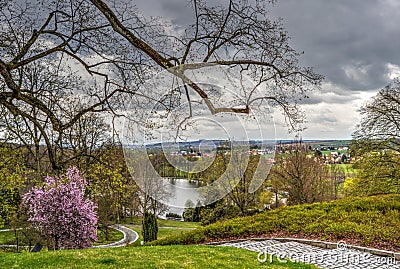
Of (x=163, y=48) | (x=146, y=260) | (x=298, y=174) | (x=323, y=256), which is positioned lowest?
(x=323, y=256)

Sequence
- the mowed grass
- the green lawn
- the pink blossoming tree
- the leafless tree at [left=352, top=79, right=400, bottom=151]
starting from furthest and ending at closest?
the green lawn
the leafless tree at [left=352, top=79, right=400, bottom=151]
the pink blossoming tree
the mowed grass

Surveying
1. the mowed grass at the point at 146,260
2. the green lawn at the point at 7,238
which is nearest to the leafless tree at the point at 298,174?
the mowed grass at the point at 146,260

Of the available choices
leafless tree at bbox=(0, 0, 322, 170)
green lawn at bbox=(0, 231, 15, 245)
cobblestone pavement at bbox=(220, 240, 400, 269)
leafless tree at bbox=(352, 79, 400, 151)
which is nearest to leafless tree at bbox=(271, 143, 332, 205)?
leafless tree at bbox=(352, 79, 400, 151)

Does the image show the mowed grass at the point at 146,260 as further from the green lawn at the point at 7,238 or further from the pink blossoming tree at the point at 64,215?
the green lawn at the point at 7,238

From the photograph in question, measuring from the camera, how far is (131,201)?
72.1 ft

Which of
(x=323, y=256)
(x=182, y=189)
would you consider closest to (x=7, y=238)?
(x=323, y=256)

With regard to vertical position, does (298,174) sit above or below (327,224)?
above

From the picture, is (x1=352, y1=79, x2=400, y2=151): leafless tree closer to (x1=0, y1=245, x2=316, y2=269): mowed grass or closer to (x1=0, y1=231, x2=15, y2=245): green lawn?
(x1=0, y1=245, x2=316, y2=269): mowed grass

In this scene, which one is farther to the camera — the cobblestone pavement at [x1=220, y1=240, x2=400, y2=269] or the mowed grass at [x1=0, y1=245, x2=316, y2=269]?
the cobblestone pavement at [x1=220, y1=240, x2=400, y2=269]

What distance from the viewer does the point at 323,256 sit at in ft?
28.5

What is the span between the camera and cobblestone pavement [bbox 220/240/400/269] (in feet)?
25.9

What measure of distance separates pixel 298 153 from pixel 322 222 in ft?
32.3

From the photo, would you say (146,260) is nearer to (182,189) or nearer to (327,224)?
(182,189)

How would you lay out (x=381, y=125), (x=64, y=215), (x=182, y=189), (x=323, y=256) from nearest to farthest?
(x=182, y=189)
(x=323, y=256)
(x=64, y=215)
(x=381, y=125)
